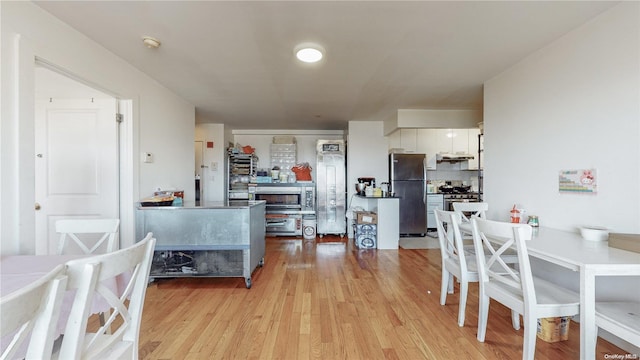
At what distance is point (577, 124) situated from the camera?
2.07 meters

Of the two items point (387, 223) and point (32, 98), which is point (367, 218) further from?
point (32, 98)

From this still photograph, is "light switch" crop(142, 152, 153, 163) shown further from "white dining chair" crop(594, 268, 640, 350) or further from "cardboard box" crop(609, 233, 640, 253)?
"cardboard box" crop(609, 233, 640, 253)

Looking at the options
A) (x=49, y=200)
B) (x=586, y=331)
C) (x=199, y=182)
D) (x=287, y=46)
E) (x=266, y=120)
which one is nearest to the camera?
(x=586, y=331)

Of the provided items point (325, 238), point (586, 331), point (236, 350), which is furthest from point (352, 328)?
point (325, 238)

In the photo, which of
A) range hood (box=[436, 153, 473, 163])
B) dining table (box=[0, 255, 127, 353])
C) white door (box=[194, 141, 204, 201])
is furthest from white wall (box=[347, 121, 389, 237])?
dining table (box=[0, 255, 127, 353])

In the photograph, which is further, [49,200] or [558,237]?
[49,200]

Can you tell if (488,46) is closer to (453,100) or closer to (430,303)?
(453,100)

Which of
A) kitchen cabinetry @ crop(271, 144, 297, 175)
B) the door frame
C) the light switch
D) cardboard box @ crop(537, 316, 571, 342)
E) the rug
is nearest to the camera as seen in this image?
cardboard box @ crop(537, 316, 571, 342)

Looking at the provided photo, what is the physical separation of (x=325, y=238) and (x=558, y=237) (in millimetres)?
3859

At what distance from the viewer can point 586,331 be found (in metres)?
1.32

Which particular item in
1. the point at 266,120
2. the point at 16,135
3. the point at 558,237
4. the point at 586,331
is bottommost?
the point at 586,331

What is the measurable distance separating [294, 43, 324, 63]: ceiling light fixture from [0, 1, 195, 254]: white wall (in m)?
1.72

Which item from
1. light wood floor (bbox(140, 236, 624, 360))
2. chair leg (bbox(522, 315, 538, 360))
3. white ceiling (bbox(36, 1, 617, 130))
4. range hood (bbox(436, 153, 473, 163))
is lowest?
light wood floor (bbox(140, 236, 624, 360))

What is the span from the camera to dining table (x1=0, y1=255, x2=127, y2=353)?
1027mm
